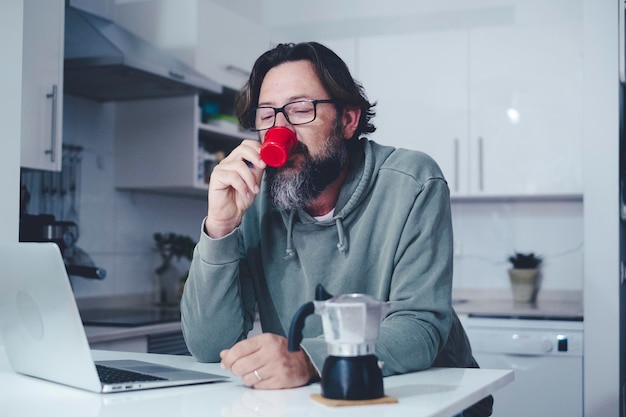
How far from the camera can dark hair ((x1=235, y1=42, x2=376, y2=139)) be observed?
1.80 metres

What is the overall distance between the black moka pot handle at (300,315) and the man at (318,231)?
0.81 feet

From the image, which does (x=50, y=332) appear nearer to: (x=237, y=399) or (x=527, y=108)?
(x=237, y=399)

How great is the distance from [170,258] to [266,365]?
256 cm

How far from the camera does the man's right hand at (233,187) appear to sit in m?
1.53

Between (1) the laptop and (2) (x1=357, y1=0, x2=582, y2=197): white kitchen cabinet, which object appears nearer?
(1) the laptop

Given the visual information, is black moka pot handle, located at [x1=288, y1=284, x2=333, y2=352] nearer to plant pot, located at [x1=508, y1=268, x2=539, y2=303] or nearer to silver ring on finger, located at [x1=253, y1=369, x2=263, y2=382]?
silver ring on finger, located at [x1=253, y1=369, x2=263, y2=382]

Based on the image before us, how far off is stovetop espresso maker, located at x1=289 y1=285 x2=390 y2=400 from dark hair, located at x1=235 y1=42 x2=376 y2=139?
0.77 meters

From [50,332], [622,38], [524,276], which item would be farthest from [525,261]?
[50,332]

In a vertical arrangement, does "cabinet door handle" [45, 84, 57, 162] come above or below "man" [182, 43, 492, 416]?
above

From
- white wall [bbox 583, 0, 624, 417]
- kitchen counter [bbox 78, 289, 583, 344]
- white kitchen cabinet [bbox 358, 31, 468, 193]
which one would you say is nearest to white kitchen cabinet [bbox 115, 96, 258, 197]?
kitchen counter [bbox 78, 289, 583, 344]

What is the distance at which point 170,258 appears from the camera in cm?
371

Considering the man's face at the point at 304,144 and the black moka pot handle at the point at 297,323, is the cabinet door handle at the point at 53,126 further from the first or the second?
the black moka pot handle at the point at 297,323

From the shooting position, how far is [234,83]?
144 inches

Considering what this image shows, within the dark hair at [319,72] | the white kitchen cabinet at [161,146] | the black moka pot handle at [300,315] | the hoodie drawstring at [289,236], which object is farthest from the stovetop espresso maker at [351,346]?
the white kitchen cabinet at [161,146]
